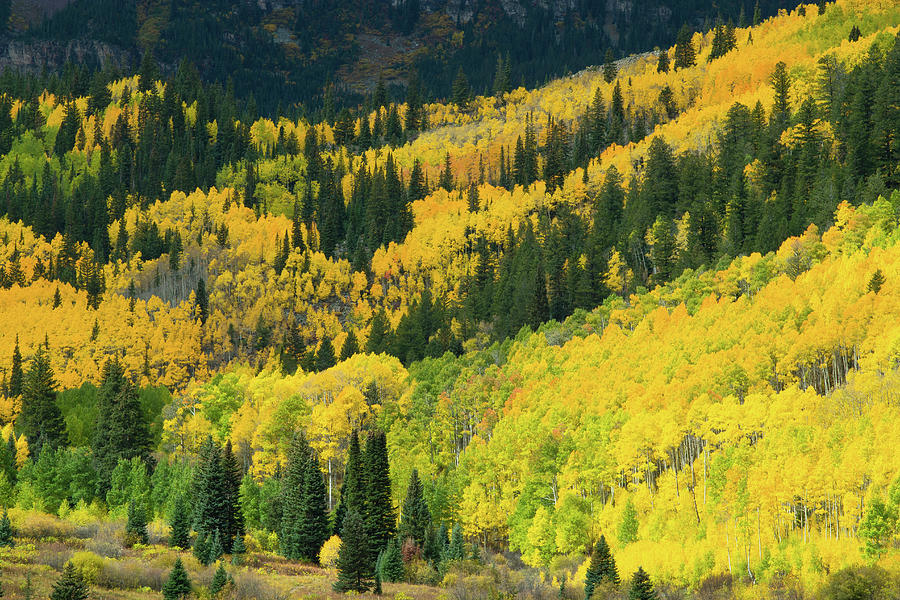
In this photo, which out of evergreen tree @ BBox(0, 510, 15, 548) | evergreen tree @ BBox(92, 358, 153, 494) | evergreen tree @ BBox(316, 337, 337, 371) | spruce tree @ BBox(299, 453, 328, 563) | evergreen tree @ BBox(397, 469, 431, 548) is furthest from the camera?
evergreen tree @ BBox(316, 337, 337, 371)

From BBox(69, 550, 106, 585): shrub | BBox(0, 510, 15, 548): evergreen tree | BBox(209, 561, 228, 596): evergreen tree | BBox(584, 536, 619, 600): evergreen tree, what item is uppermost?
BBox(0, 510, 15, 548): evergreen tree

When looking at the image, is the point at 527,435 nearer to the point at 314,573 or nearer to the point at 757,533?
the point at 757,533

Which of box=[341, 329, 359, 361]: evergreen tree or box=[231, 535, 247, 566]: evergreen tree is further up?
box=[341, 329, 359, 361]: evergreen tree

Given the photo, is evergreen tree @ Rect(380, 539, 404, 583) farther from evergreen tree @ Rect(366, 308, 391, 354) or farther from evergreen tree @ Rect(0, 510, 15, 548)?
evergreen tree @ Rect(366, 308, 391, 354)

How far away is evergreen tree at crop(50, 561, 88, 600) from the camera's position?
155ft

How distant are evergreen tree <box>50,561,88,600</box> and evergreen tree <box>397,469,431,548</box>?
37.4 metres

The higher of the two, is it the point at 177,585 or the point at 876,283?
the point at 876,283

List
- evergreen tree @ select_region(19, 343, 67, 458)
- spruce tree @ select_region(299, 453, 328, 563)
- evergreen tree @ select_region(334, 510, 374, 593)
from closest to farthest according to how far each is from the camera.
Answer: evergreen tree @ select_region(334, 510, 374, 593)
spruce tree @ select_region(299, 453, 328, 563)
evergreen tree @ select_region(19, 343, 67, 458)

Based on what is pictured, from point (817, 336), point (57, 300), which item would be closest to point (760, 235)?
point (817, 336)

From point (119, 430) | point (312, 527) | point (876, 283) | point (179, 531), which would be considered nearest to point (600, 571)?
point (312, 527)

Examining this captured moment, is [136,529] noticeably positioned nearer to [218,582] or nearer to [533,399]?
[218,582]

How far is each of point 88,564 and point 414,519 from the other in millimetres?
34196

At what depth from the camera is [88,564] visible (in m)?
54.3

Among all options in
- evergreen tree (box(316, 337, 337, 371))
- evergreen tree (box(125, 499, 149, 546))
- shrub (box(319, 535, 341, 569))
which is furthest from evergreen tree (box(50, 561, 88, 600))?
evergreen tree (box(316, 337, 337, 371))
